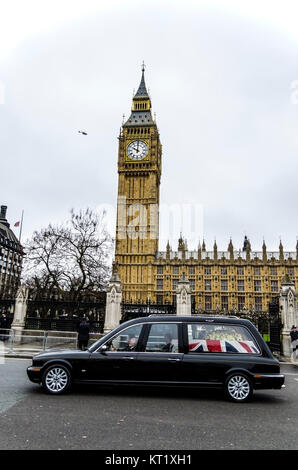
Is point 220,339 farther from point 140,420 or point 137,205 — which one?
point 137,205

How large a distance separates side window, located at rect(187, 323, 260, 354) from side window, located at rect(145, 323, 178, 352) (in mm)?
306

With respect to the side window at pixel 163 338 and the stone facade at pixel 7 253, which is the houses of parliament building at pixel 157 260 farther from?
the side window at pixel 163 338

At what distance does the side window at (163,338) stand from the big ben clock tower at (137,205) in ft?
198

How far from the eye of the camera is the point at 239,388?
20.5 feet

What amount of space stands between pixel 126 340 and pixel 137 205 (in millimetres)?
67565

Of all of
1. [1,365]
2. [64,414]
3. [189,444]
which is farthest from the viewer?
[1,365]

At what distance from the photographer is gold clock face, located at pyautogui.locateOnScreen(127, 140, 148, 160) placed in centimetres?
7519

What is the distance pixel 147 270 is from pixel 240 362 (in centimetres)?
6201

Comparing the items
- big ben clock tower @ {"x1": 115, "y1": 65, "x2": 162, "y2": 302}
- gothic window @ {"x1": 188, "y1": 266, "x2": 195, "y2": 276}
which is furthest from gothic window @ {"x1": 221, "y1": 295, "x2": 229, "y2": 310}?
big ben clock tower @ {"x1": 115, "y1": 65, "x2": 162, "y2": 302}

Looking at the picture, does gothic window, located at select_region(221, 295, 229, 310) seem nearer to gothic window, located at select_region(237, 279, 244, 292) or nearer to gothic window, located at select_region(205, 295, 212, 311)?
gothic window, located at select_region(205, 295, 212, 311)

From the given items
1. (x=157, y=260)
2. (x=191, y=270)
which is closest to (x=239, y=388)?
(x=191, y=270)
